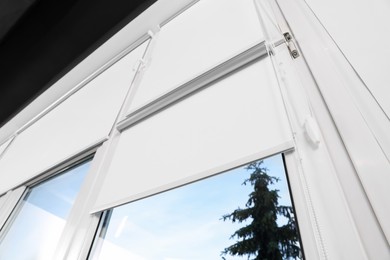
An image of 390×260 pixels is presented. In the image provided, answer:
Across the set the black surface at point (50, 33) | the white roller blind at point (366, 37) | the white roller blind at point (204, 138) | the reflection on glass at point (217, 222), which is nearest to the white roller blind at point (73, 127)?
the black surface at point (50, 33)

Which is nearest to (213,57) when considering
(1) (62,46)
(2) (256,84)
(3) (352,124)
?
(2) (256,84)

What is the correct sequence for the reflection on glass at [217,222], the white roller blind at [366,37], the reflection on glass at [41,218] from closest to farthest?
1. the white roller blind at [366,37]
2. the reflection on glass at [217,222]
3. the reflection on glass at [41,218]

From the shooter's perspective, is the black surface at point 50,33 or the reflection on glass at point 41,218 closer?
the reflection on glass at point 41,218

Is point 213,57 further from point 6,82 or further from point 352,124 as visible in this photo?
point 6,82

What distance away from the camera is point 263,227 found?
2.39ft

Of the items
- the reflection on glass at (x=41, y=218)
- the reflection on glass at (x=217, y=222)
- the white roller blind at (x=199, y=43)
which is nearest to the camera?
the reflection on glass at (x=217, y=222)

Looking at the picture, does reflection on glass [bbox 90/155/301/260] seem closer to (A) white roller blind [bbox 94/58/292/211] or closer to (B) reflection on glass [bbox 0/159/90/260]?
(A) white roller blind [bbox 94/58/292/211]

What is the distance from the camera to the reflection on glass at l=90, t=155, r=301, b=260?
702 mm

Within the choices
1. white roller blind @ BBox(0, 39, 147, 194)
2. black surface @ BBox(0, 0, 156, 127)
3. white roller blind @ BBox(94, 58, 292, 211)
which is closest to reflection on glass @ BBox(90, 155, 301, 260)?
white roller blind @ BBox(94, 58, 292, 211)

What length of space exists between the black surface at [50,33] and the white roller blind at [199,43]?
1.48 ft

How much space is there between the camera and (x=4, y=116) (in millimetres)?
2850

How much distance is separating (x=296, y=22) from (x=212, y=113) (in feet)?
1.97

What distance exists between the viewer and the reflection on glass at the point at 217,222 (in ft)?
2.30

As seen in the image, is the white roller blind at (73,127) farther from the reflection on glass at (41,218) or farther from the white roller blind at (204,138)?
the white roller blind at (204,138)
